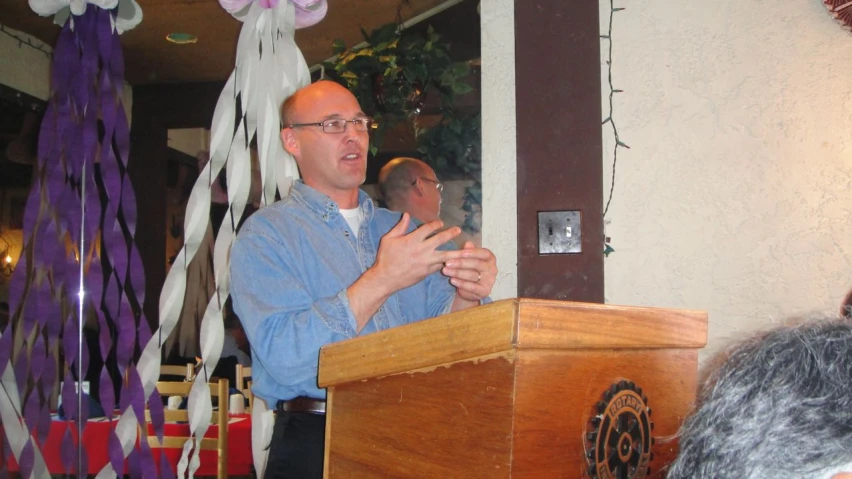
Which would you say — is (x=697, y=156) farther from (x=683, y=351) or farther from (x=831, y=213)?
(x=683, y=351)

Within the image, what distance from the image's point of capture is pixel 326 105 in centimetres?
153

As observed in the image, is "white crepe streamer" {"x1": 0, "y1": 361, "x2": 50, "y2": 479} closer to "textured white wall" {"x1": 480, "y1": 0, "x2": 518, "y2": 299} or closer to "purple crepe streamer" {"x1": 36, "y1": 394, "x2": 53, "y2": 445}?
"purple crepe streamer" {"x1": 36, "y1": 394, "x2": 53, "y2": 445}

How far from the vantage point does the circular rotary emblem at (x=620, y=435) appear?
0.77 meters

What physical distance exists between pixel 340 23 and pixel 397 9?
24 cm

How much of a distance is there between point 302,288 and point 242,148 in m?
1.26

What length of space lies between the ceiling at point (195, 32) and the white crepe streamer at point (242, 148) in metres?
0.32

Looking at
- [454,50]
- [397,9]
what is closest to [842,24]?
[454,50]

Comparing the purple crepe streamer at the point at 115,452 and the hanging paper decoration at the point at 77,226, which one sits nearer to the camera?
the purple crepe streamer at the point at 115,452

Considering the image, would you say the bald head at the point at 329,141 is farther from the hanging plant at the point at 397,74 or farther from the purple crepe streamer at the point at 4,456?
the purple crepe streamer at the point at 4,456

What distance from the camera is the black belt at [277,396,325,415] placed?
4.20 ft

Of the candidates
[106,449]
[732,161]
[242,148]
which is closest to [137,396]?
[106,449]

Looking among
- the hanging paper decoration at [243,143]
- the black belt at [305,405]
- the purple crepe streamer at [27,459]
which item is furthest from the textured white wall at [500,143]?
the purple crepe streamer at [27,459]

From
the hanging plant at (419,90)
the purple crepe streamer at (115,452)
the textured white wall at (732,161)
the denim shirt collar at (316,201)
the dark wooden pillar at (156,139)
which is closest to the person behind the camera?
the denim shirt collar at (316,201)

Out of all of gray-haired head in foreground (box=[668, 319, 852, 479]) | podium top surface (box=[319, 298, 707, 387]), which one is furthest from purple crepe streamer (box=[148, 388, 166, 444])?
gray-haired head in foreground (box=[668, 319, 852, 479])
